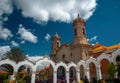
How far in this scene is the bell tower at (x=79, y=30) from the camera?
32.2m

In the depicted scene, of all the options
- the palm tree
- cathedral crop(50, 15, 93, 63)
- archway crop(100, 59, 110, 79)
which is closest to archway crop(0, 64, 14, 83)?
the palm tree

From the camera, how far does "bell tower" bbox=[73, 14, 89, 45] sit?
1268 inches

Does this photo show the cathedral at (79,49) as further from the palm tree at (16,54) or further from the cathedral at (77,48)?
the palm tree at (16,54)

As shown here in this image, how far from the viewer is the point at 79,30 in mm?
33219

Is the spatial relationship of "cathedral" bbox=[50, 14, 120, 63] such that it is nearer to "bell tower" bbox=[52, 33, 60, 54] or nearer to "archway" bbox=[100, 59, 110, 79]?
"archway" bbox=[100, 59, 110, 79]

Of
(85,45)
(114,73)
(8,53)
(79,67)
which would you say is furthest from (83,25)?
(8,53)

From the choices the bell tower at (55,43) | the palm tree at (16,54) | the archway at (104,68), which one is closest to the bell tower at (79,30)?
the archway at (104,68)

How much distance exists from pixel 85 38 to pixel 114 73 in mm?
15146

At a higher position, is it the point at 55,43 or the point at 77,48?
the point at 55,43

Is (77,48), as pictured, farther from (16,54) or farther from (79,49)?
(16,54)

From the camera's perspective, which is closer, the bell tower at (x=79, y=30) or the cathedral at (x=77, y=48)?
the cathedral at (x=77, y=48)

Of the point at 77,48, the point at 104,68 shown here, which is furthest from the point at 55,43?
the point at 104,68

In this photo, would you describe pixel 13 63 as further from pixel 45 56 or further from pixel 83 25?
pixel 83 25

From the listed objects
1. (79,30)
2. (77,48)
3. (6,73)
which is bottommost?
(6,73)
